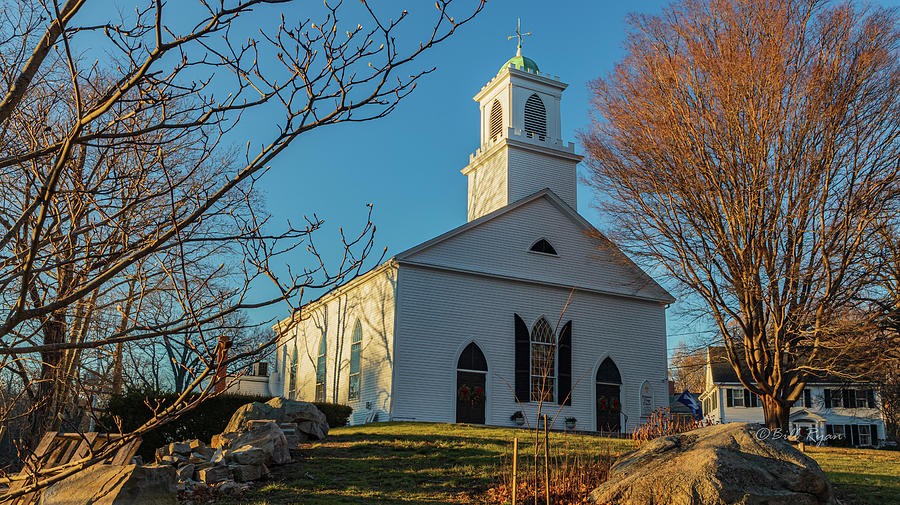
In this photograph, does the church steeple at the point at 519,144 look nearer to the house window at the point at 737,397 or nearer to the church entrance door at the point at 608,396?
the church entrance door at the point at 608,396

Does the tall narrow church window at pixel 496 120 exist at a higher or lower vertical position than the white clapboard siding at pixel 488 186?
higher

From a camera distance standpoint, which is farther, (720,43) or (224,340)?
(720,43)

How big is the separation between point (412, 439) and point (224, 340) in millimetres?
13624

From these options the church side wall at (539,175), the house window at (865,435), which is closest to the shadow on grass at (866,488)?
the church side wall at (539,175)

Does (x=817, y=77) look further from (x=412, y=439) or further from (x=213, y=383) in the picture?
(x=213, y=383)

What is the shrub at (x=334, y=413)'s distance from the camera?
23.0 meters

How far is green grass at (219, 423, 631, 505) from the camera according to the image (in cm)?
1124

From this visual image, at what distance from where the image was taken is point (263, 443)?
45.3ft

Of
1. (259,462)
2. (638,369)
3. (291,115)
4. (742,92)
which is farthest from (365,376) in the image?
(291,115)

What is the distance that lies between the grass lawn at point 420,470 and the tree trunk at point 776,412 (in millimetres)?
965

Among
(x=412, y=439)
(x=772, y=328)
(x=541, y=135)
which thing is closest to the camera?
(x=412, y=439)

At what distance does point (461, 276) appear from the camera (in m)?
24.9

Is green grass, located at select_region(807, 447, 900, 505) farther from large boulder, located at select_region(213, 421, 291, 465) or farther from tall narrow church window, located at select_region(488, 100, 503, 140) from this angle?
tall narrow church window, located at select_region(488, 100, 503, 140)

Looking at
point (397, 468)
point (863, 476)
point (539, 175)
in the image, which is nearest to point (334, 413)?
point (397, 468)
